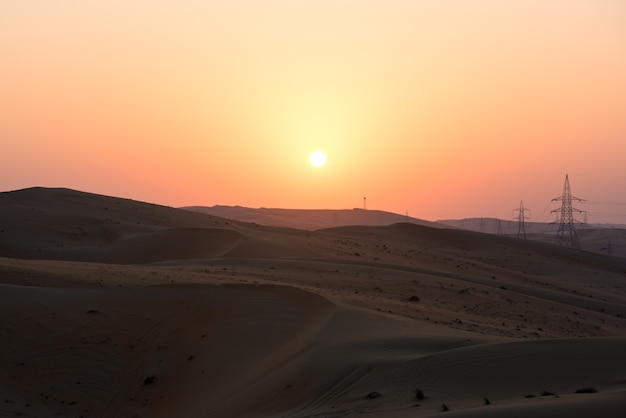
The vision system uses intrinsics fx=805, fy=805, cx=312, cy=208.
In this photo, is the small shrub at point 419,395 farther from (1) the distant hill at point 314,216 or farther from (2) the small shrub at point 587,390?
(1) the distant hill at point 314,216

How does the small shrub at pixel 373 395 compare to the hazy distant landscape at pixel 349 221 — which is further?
the hazy distant landscape at pixel 349 221

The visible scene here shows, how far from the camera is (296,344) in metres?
14.6

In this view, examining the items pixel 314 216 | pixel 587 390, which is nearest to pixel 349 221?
pixel 314 216

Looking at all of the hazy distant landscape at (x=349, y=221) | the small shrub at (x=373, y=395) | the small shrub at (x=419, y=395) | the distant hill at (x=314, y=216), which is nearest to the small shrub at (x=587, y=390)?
the small shrub at (x=419, y=395)

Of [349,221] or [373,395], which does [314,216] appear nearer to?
[349,221]

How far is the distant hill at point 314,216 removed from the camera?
143m

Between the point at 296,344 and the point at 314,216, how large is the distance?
146m

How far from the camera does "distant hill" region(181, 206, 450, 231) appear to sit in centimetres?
14338

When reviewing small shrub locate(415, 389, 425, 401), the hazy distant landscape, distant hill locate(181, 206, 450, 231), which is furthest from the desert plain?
distant hill locate(181, 206, 450, 231)

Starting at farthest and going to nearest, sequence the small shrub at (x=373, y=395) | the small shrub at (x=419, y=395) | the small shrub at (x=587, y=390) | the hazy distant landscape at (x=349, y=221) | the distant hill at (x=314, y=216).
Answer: the distant hill at (x=314, y=216)
the hazy distant landscape at (x=349, y=221)
the small shrub at (x=373, y=395)
the small shrub at (x=419, y=395)
the small shrub at (x=587, y=390)

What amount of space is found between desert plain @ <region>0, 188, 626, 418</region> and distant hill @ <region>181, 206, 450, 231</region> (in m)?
106

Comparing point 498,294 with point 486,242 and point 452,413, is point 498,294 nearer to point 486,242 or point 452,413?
point 452,413

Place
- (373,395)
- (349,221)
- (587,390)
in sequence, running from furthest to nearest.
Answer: (349,221) < (373,395) < (587,390)

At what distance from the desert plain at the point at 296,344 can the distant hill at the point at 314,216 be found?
106222 mm
